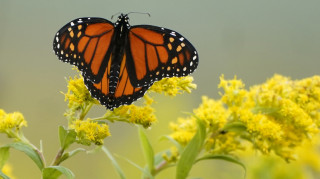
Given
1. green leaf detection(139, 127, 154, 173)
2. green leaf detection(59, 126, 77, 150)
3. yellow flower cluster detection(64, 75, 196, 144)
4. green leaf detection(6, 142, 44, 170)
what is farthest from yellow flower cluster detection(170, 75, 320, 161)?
green leaf detection(6, 142, 44, 170)

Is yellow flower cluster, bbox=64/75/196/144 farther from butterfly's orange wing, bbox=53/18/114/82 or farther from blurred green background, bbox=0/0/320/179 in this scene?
blurred green background, bbox=0/0/320/179

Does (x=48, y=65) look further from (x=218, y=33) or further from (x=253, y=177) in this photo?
(x=253, y=177)

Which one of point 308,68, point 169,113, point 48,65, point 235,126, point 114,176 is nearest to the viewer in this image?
point 235,126

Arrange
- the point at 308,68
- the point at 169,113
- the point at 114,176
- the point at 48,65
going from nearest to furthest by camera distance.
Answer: the point at 114,176, the point at 169,113, the point at 48,65, the point at 308,68

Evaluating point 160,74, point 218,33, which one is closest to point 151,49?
point 160,74

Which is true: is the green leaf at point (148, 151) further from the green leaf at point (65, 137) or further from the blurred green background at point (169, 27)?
the blurred green background at point (169, 27)

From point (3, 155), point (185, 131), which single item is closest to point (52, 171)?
point (3, 155)

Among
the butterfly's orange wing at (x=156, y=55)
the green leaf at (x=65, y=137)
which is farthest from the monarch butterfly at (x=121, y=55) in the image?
the green leaf at (x=65, y=137)

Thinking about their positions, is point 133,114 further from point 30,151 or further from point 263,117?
point 263,117
